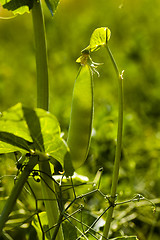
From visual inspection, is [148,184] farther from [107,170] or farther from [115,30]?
[115,30]

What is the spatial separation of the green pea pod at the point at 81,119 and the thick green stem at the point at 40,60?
39mm

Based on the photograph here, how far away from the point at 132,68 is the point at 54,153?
4.13ft

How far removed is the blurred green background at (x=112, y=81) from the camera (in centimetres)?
91

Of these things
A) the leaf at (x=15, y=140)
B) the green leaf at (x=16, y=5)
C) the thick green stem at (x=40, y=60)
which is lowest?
Result: the leaf at (x=15, y=140)

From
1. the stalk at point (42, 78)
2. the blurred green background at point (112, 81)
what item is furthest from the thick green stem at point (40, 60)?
the blurred green background at point (112, 81)

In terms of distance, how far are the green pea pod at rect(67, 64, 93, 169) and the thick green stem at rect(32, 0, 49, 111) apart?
39 mm

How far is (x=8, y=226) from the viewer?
0.56 m

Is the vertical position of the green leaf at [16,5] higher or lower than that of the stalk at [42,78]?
higher

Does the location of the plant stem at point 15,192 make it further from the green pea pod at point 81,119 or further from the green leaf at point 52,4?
the green leaf at point 52,4

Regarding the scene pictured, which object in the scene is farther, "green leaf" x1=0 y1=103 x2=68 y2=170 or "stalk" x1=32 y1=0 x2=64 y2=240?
"stalk" x1=32 y1=0 x2=64 y2=240

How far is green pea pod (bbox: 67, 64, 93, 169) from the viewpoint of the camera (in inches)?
17.4

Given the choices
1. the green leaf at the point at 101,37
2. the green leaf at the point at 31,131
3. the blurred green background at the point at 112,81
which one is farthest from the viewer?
the blurred green background at the point at 112,81

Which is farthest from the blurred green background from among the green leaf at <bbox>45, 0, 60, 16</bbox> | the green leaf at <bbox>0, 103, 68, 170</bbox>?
the green leaf at <bbox>0, 103, 68, 170</bbox>

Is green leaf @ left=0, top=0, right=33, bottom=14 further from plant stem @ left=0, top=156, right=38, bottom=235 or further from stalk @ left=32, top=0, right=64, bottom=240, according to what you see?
plant stem @ left=0, top=156, right=38, bottom=235
